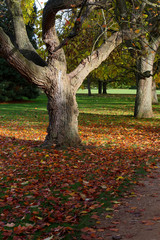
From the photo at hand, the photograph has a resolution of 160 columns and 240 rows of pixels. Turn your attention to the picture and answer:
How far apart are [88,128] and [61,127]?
568 centimetres

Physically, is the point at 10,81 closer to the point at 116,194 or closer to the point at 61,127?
the point at 61,127

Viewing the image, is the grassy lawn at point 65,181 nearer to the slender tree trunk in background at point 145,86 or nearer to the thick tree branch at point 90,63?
the thick tree branch at point 90,63

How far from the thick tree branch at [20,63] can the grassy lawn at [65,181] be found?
220cm

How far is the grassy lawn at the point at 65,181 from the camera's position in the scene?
4.60 meters

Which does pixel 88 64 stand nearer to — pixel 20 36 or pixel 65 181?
pixel 20 36

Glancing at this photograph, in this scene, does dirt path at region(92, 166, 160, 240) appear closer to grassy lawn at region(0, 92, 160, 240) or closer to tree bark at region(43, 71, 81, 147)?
grassy lawn at region(0, 92, 160, 240)

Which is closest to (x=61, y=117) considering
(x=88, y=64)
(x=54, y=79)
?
(x=54, y=79)

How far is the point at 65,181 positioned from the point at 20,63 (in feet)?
12.6

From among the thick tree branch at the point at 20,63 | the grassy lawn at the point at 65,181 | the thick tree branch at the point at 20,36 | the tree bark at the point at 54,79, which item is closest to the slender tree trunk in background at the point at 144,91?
the grassy lawn at the point at 65,181

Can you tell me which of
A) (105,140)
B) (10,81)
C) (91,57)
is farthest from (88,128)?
(10,81)

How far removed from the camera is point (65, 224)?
4559mm

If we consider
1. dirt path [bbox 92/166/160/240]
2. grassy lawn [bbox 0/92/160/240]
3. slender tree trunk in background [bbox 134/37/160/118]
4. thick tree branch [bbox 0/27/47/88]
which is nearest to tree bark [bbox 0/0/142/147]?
thick tree branch [bbox 0/27/47/88]

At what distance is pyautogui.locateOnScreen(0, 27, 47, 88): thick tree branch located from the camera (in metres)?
8.67

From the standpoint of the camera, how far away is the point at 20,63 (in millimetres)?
8859
